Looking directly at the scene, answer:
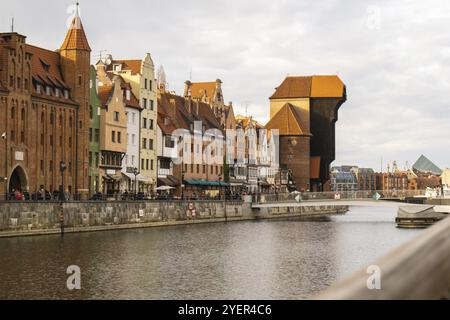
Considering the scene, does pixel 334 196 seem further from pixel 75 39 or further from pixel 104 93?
pixel 75 39

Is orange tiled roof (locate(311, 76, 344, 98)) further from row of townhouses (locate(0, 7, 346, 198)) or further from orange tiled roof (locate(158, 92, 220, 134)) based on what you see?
orange tiled roof (locate(158, 92, 220, 134))

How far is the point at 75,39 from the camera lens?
7019cm

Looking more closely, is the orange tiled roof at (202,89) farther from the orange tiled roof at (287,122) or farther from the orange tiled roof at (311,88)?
the orange tiled roof at (311,88)

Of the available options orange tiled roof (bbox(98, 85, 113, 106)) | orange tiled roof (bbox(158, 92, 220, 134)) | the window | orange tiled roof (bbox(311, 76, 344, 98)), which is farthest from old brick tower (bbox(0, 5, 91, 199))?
orange tiled roof (bbox(311, 76, 344, 98))

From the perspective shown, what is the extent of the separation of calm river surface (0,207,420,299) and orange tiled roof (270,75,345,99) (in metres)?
89.7

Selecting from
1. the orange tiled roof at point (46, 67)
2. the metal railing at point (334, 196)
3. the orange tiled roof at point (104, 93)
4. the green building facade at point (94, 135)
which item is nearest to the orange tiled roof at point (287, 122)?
the metal railing at point (334, 196)

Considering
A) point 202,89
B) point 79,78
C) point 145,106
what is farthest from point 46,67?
point 202,89

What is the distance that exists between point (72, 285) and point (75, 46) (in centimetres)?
4564

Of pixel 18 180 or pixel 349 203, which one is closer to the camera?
pixel 18 180

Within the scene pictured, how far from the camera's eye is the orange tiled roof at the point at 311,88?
14888 cm

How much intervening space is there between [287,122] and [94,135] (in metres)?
73.0

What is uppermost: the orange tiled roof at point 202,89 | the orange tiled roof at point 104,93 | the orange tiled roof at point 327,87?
the orange tiled roof at point 327,87

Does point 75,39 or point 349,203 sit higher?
point 75,39

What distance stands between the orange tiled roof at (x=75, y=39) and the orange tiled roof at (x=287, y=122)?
75.8 meters
